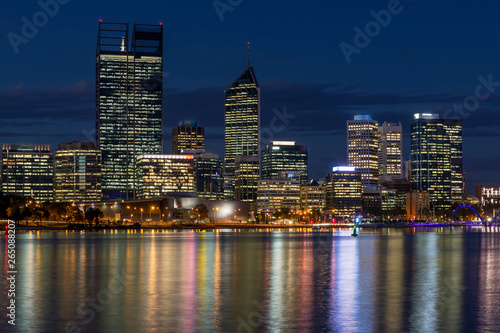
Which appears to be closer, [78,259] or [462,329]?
[462,329]

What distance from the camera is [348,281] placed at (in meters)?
52.8

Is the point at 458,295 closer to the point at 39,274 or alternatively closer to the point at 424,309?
the point at 424,309

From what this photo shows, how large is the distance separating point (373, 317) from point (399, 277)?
20.7 metres

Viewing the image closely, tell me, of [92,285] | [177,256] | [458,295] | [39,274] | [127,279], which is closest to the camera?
[458,295]

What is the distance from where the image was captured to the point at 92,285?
49.8 meters

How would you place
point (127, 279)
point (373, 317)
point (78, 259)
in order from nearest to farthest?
point (373, 317)
point (127, 279)
point (78, 259)

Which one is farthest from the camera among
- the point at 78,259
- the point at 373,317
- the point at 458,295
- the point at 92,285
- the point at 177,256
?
the point at 177,256

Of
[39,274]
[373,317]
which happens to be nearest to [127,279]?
[39,274]

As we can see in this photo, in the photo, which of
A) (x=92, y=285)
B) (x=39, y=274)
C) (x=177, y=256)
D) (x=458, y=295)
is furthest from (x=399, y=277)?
(x=177, y=256)

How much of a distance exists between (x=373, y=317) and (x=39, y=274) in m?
31.1

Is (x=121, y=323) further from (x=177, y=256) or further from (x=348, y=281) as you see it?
(x=177, y=256)

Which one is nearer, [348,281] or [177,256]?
[348,281]

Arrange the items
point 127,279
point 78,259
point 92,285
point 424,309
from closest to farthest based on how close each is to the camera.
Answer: point 424,309, point 92,285, point 127,279, point 78,259

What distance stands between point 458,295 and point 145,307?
18564 millimetres
